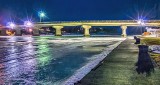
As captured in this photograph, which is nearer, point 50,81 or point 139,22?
point 50,81

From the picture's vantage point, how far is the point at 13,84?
1302cm

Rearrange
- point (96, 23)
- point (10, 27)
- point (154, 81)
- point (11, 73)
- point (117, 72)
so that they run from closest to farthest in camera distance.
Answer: point (154, 81) → point (117, 72) → point (11, 73) → point (96, 23) → point (10, 27)

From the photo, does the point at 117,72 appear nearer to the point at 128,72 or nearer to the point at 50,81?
the point at 128,72

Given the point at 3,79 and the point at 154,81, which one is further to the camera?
the point at 3,79

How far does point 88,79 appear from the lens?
12.7 metres

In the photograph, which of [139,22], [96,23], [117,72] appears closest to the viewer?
[117,72]

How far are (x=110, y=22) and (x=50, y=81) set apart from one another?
143m

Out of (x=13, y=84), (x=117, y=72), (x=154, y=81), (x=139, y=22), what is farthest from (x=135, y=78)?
(x=139, y=22)

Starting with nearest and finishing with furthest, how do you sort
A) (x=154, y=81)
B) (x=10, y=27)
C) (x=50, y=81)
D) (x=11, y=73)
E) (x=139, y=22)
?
(x=154, y=81)
(x=50, y=81)
(x=11, y=73)
(x=139, y=22)
(x=10, y=27)

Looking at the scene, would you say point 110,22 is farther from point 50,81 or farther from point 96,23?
point 50,81

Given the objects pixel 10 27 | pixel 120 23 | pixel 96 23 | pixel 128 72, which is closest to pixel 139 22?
pixel 120 23

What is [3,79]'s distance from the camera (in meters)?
→ 14.3

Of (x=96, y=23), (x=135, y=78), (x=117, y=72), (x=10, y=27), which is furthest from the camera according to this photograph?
(x=10, y=27)

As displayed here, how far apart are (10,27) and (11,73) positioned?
164917mm
